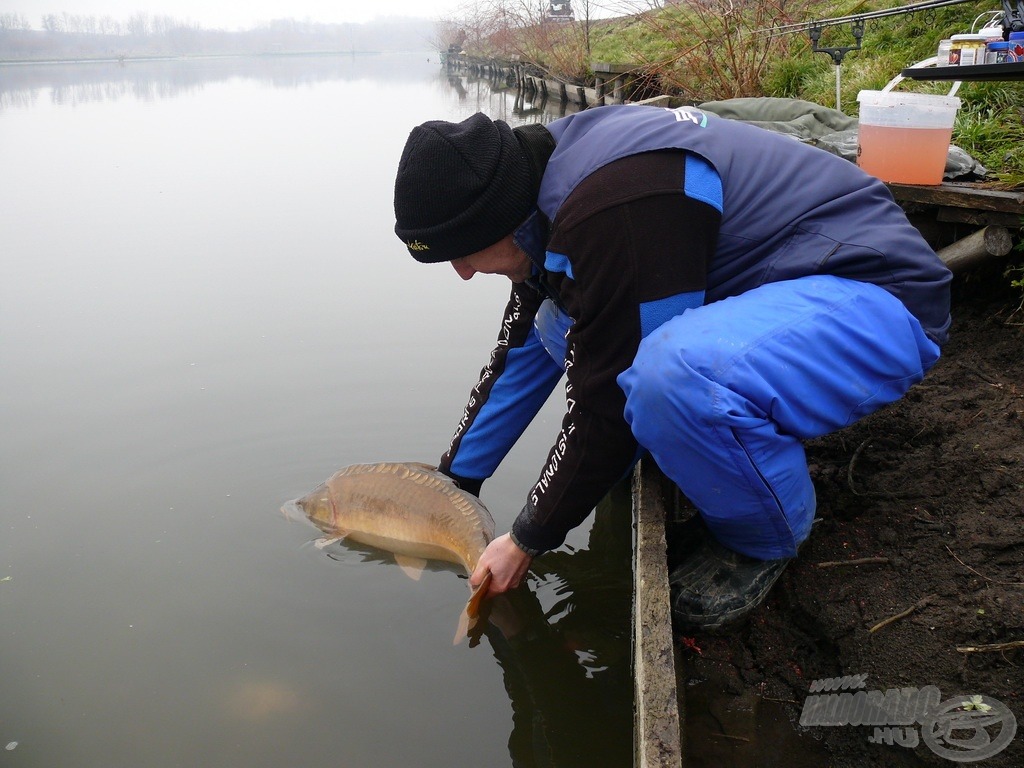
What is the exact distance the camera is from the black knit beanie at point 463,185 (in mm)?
2066

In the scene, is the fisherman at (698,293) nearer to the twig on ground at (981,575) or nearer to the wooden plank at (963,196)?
the twig on ground at (981,575)

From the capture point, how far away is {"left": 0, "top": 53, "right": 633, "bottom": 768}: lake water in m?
2.47

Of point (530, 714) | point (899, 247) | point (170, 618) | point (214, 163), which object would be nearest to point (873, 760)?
point (530, 714)

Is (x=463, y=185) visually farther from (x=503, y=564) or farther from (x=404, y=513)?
(x=404, y=513)

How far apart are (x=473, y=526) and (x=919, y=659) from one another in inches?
52.2

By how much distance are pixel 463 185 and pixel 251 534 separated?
6.20 ft

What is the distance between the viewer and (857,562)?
229 cm

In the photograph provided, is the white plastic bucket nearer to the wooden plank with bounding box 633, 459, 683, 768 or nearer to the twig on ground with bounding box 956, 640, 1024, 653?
the wooden plank with bounding box 633, 459, 683, 768

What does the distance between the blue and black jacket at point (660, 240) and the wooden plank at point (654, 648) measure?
0.20m

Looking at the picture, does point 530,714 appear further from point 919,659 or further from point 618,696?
point 919,659

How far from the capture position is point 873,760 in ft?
6.10

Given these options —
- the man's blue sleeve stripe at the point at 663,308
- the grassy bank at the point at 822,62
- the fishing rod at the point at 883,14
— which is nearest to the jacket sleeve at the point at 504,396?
the man's blue sleeve stripe at the point at 663,308

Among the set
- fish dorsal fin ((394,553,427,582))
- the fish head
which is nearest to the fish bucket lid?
fish dorsal fin ((394,553,427,582))

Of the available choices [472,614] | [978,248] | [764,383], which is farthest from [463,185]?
[978,248]
